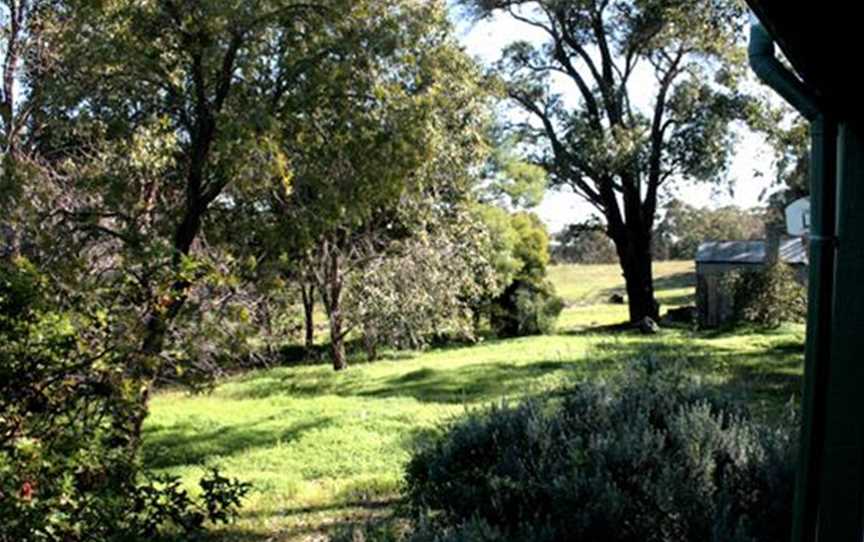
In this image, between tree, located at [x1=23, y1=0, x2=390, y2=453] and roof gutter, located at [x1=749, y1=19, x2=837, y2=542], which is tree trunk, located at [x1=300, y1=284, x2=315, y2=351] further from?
roof gutter, located at [x1=749, y1=19, x2=837, y2=542]

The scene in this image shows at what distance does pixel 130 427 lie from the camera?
463 cm

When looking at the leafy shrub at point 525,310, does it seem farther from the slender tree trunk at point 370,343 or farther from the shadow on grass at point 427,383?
the shadow on grass at point 427,383

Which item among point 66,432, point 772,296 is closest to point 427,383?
point 66,432

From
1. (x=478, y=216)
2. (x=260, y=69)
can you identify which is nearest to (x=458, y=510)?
(x=260, y=69)

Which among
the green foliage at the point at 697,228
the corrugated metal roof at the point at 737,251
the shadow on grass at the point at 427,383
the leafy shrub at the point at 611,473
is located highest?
the green foliage at the point at 697,228

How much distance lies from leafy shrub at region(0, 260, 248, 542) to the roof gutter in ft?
10.3

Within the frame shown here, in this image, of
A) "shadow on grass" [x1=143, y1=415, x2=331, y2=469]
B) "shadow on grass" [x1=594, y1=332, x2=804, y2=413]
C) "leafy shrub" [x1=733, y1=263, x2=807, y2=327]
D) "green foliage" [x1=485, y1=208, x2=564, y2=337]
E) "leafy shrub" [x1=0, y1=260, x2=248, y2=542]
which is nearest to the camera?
"leafy shrub" [x1=0, y1=260, x2=248, y2=542]

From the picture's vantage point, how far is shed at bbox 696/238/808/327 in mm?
20547

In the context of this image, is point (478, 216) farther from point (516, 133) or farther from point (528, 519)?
point (528, 519)

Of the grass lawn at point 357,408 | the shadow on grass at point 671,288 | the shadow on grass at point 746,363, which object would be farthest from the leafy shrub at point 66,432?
the shadow on grass at point 671,288

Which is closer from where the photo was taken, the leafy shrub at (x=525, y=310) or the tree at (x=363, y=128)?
the tree at (x=363, y=128)

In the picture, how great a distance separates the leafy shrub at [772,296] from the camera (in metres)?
18.5

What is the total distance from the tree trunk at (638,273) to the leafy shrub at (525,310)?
2.17m

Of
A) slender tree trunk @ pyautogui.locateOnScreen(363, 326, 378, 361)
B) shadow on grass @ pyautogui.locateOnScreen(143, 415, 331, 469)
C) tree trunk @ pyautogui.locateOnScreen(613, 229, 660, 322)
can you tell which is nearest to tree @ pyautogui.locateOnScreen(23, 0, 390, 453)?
shadow on grass @ pyautogui.locateOnScreen(143, 415, 331, 469)
